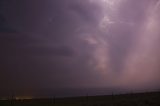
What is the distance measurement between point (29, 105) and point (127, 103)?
21.2 meters

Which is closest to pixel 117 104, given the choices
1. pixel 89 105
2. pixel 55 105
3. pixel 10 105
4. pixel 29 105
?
pixel 89 105

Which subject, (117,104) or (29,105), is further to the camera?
(29,105)

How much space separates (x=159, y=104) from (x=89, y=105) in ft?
47.7

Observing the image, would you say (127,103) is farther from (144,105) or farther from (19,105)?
(19,105)

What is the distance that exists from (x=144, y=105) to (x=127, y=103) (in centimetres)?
326

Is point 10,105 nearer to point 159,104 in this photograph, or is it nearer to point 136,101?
point 136,101

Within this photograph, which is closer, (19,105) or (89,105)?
(89,105)

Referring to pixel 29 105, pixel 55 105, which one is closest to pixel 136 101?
pixel 55 105

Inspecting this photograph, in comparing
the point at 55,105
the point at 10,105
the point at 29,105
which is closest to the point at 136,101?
the point at 55,105

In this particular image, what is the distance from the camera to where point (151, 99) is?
56.5 meters

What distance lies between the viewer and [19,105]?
58.8m

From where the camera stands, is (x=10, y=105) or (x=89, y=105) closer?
(x=89, y=105)

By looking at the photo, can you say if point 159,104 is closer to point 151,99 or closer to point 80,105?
point 151,99

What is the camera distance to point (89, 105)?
51.5 metres
